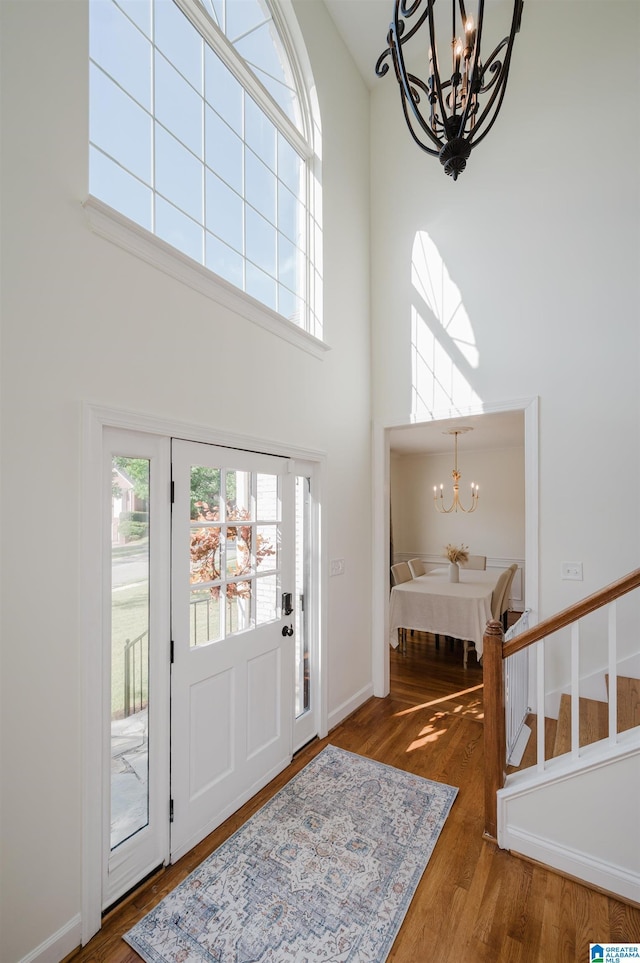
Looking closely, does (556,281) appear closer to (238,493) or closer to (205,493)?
(238,493)

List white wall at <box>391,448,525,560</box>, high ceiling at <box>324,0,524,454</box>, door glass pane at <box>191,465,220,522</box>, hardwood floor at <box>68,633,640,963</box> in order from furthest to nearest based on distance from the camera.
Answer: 1. white wall at <box>391,448,525,560</box>
2. high ceiling at <box>324,0,524,454</box>
3. door glass pane at <box>191,465,220,522</box>
4. hardwood floor at <box>68,633,640,963</box>

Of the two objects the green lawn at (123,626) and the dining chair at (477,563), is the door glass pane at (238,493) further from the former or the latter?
the dining chair at (477,563)

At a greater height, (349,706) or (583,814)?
(583,814)

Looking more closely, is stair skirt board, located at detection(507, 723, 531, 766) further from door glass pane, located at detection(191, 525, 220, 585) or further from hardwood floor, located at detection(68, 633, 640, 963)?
door glass pane, located at detection(191, 525, 220, 585)

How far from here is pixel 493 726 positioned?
2219 mm

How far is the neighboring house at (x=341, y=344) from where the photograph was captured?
5.10 ft

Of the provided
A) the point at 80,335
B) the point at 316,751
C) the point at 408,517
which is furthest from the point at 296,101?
the point at 408,517

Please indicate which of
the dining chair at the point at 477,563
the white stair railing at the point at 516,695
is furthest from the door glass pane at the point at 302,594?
the dining chair at the point at 477,563

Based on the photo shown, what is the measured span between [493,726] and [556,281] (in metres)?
2.87

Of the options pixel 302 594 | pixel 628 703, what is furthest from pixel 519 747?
pixel 302 594

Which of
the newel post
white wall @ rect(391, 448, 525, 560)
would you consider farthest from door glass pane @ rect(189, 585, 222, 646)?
white wall @ rect(391, 448, 525, 560)

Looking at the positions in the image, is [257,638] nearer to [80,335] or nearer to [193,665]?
[193,665]

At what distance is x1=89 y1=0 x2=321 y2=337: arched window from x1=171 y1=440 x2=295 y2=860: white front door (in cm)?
113

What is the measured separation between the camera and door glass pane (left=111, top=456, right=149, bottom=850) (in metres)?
1.90
